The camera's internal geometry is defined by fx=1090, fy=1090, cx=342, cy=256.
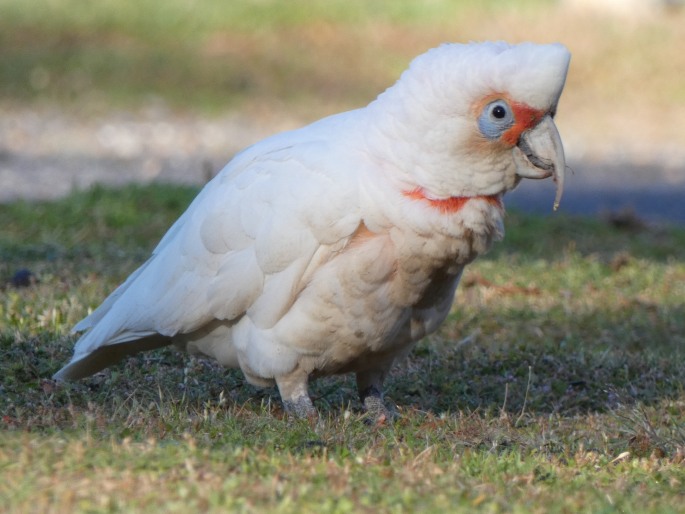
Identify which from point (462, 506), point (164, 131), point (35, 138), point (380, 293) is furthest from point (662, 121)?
point (462, 506)

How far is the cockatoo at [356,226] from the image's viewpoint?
11.8 ft

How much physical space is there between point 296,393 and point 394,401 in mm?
673

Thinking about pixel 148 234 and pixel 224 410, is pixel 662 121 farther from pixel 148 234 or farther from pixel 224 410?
pixel 224 410

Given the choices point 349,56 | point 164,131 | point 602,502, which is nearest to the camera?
point 602,502

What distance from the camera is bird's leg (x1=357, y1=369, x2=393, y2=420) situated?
4.23 m

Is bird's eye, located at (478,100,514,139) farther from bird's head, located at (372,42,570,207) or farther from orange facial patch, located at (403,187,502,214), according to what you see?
orange facial patch, located at (403,187,502,214)

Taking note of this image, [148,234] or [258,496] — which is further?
[148,234]

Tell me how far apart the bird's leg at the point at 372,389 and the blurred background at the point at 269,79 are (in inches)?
208

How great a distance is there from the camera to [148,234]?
7.25 metres

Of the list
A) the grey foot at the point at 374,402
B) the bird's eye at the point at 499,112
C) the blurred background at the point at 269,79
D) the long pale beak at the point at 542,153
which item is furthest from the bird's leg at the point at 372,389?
the blurred background at the point at 269,79

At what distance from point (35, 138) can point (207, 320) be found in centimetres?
776

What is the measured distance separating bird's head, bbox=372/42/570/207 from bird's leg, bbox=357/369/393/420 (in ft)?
2.95

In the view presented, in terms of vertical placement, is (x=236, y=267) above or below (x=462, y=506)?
above

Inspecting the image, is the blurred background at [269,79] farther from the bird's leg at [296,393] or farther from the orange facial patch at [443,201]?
the orange facial patch at [443,201]
